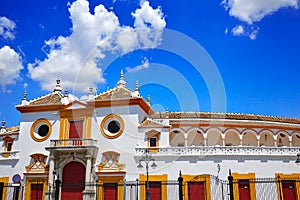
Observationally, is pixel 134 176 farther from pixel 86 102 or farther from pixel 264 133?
pixel 264 133

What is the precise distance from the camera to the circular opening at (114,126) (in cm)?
2492

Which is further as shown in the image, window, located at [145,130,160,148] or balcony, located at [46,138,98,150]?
window, located at [145,130,160,148]

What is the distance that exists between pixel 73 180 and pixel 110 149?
351 centimetres

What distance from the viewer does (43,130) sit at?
2594 centimetres

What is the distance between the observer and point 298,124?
1217 inches

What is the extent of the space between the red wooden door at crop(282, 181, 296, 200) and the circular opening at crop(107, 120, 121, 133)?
12207 mm

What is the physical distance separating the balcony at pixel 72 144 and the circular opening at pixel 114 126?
1550mm

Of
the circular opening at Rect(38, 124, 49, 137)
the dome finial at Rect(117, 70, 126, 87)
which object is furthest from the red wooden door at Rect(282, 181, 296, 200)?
the circular opening at Rect(38, 124, 49, 137)

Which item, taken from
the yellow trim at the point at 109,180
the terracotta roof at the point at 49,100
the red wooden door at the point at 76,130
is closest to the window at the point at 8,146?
the terracotta roof at the point at 49,100

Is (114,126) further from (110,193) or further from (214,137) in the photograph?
(214,137)

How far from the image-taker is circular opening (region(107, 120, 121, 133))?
81.7 ft

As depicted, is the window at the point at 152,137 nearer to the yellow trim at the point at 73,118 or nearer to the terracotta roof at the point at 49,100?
the yellow trim at the point at 73,118

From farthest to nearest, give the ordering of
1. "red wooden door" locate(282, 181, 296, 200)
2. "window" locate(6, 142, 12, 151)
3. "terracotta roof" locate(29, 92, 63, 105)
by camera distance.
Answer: "window" locate(6, 142, 12, 151) < "terracotta roof" locate(29, 92, 63, 105) < "red wooden door" locate(282, 181, 296, 200)

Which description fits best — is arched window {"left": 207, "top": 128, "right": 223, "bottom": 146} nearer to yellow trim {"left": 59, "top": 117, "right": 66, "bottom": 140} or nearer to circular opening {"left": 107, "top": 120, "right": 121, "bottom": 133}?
circular opening {"left": 107, "top": 120, "right": 121, "bottom": 133}
